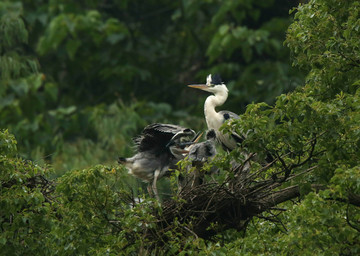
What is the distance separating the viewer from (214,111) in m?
9.62

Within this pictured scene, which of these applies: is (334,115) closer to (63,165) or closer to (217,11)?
(63,165)

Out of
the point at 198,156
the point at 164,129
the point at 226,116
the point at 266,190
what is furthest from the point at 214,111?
the point at 266,190

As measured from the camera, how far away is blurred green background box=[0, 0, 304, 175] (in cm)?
1540

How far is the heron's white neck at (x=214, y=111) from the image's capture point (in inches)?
376

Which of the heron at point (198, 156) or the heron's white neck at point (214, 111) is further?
the heron's white neck at point (214, 111)

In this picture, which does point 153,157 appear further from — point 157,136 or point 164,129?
point 164,129

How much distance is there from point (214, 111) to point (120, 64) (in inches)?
409

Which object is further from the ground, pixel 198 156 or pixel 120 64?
pixel 198 156

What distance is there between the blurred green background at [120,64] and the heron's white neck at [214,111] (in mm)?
4483

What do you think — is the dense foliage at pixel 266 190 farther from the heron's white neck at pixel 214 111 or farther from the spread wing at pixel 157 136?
the heron's white neck at pixel 214 111

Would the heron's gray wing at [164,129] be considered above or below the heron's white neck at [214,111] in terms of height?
above

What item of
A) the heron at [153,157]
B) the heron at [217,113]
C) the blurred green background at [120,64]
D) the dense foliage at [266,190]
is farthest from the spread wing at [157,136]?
the blurred green background at [120,64]

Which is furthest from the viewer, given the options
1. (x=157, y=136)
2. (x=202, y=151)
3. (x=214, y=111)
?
(x=214, y=111)

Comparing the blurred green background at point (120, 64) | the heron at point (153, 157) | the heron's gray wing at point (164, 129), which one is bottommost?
the blurred green background at point (120, 64)
